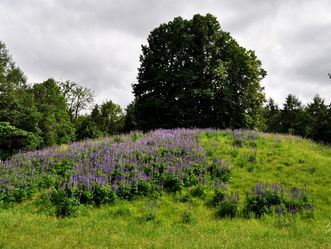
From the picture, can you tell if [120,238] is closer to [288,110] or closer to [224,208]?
[224,208]

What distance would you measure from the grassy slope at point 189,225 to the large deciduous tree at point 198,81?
20755mm

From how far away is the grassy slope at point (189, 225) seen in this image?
31.3ft

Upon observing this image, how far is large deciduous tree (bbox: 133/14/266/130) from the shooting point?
39938mm

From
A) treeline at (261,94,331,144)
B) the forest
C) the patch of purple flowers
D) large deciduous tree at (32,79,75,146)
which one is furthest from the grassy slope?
large deciduous tree at (32,79,75,146)

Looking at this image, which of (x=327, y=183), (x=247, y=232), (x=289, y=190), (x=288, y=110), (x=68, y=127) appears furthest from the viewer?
(x=288, y=110)

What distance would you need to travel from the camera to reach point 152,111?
1633 inches

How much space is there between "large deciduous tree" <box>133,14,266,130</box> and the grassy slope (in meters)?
20.8

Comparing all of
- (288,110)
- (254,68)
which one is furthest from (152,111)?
(288,110)

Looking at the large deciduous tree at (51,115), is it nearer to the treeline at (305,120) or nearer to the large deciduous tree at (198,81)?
the large deciduous tree at (198,81)

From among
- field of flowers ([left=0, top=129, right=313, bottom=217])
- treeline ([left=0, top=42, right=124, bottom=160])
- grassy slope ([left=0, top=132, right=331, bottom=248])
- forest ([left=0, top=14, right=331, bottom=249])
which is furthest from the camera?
treeline ([left=0, top=42, right=124, bottom=160])

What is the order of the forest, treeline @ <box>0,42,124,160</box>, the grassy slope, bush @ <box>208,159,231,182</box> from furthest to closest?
1. treeline @ <box>0,42,124,160</box>
2. bush @ <box>208,159,231,182</box>
3. the forest
4. the grassy slope

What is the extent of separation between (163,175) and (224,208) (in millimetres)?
3426

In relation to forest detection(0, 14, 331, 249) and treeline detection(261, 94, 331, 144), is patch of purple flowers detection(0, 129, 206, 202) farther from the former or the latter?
treeline detection(261, 94, 331, 144)

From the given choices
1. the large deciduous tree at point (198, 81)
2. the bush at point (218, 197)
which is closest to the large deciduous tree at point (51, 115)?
the large deciduous tree at point (198, 81)
